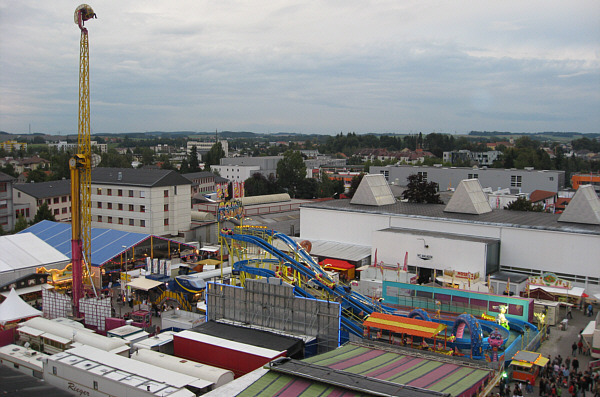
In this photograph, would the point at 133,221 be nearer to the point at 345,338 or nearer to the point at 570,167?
the point at 345,338

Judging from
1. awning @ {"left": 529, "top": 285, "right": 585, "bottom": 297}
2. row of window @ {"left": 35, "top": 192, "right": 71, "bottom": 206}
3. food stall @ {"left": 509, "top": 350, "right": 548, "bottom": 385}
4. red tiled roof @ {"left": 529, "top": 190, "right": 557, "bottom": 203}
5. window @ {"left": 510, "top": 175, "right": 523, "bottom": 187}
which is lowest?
food stall @ {"left": 509, "top": 350, "right": 548, "bottom": 385}

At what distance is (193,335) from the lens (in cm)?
1638

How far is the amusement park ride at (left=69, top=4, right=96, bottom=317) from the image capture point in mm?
22141

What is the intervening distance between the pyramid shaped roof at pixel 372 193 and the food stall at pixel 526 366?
61.9 feet

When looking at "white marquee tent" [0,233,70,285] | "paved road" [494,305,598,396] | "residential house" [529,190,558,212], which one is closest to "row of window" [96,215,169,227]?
"white marquee tent" [0,233,70,285]

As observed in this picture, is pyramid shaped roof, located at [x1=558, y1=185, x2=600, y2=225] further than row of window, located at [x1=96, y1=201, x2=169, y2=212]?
No

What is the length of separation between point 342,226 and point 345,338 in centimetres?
1702

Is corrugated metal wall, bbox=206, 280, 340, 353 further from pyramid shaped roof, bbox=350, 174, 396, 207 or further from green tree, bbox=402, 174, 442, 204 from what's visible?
green tree, bbox=402, 174, 442, 204

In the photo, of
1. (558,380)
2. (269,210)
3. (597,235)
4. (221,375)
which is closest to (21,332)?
(221,375)

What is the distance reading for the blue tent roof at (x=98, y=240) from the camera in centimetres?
2820

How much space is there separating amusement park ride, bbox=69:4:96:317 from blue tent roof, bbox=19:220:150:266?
163 inches

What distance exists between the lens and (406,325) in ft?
55.6

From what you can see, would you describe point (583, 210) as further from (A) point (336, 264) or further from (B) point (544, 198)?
(B) point (544, 198)

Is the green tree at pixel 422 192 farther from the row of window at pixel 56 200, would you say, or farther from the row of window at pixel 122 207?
the row of window at pixel 56 200
